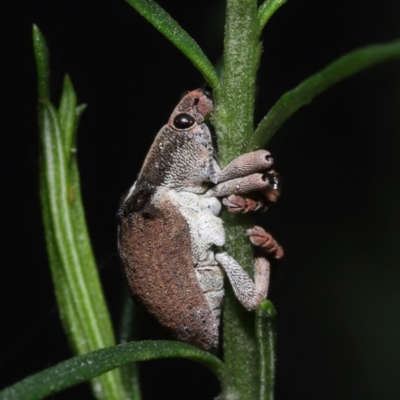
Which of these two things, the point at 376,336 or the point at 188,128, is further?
the point at 376,336

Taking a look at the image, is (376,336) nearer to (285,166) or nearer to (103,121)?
(285,166)

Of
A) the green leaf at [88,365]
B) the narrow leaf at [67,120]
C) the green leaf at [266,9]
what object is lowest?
the green leaf at [88,365]

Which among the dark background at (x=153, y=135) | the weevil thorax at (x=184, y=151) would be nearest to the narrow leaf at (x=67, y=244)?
the weevil thorax at (x=184, y=151)

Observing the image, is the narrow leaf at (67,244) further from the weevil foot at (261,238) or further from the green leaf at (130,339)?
the weevil foot at (261,238)

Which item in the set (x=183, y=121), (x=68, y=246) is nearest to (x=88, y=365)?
(x=68, y=246)

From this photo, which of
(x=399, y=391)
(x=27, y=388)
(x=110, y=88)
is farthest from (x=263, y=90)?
(x=27, y=388)

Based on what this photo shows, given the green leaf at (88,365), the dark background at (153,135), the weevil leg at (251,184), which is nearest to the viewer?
the green leaf at (88,365)

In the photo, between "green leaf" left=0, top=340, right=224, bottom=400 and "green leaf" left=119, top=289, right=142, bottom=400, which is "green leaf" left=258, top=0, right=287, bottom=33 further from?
"green leaf" left=119, top=289, right=142, bottom=400
